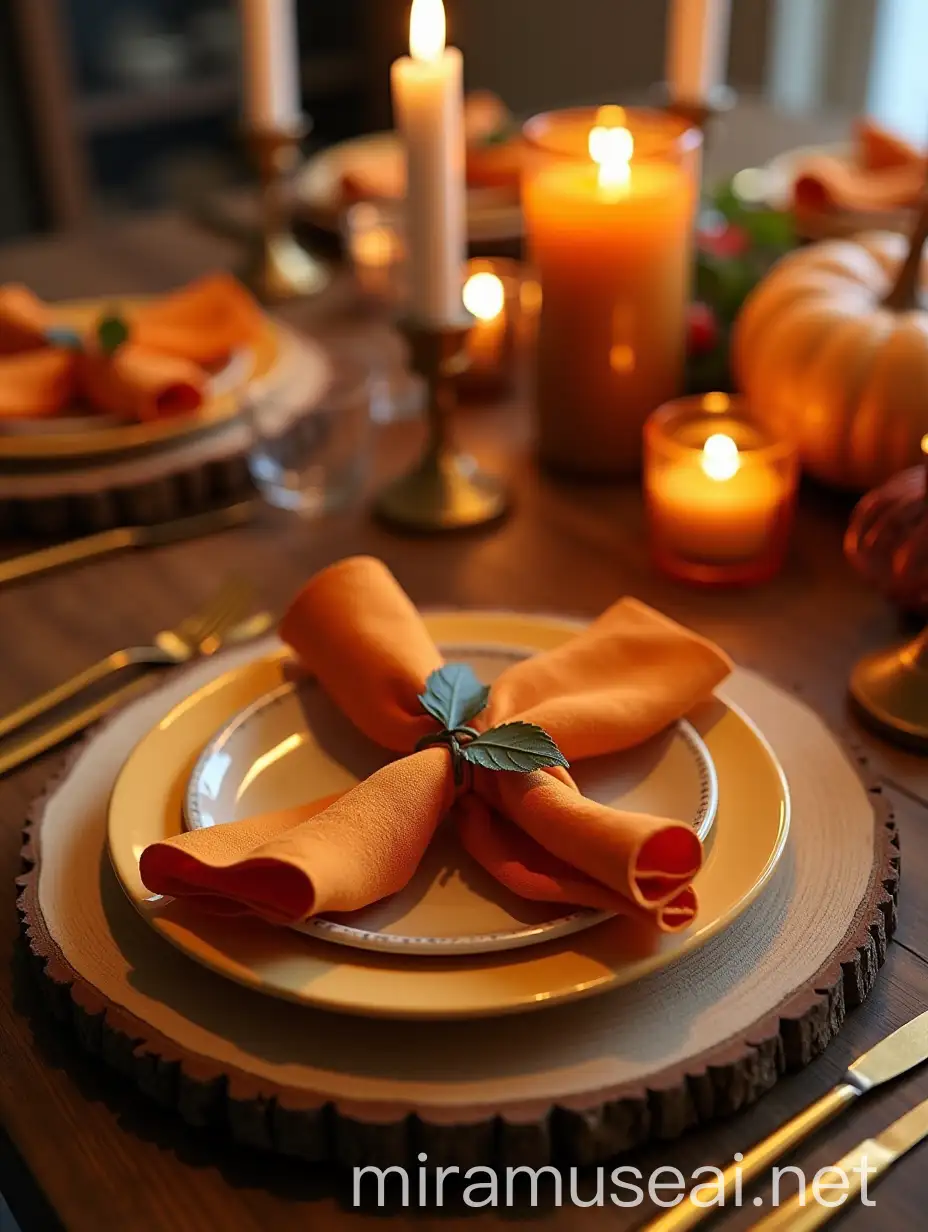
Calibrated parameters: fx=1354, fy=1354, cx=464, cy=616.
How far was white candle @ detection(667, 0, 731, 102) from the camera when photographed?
51.1 inches

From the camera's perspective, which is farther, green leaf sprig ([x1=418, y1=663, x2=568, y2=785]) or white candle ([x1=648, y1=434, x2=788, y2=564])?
white candle ([x1=648, y1=434, x2=788, y2=564])

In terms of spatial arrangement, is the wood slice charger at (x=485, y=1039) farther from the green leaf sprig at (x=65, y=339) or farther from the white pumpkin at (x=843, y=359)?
the green leaf sprig at (x=65, y=339)

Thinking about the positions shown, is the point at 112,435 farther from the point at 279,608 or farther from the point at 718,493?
the point at 718,493

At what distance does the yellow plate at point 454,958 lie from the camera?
1.71 feet

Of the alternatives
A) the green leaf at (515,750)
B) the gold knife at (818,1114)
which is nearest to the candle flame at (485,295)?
the green leaf at (515,750)

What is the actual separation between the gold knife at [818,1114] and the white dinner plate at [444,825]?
10 centimetres

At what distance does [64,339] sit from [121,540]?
7.6 inches

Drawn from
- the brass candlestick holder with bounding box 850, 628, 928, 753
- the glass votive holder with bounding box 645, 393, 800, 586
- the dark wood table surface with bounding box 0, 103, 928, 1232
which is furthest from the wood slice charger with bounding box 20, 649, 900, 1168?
the glass votive holder with bounding box 645, 393, 800, 586

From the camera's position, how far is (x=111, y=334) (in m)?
1.02

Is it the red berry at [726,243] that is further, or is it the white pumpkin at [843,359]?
the red berry at [726,243]

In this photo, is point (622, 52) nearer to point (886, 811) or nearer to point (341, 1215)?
point (886, 811)

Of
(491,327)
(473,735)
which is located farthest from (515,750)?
(491,327)

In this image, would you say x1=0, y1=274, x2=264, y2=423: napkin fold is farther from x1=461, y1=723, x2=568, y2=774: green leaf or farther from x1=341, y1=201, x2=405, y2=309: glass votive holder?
x1=461, y1=723, x2=568, y2=774: green leaf

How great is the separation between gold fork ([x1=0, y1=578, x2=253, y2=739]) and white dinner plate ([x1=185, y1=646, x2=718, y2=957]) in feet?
0.47
